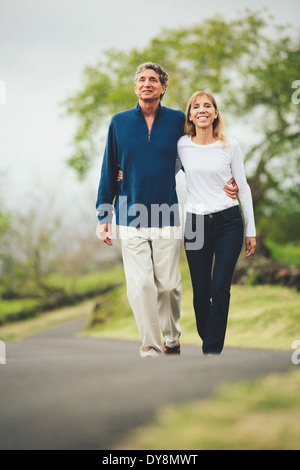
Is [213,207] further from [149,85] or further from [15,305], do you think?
[15,305]

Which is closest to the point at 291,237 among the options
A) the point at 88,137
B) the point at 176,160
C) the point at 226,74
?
the point at 226,74


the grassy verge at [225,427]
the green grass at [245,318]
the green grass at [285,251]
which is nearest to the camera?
the grassy verge at [225,427]

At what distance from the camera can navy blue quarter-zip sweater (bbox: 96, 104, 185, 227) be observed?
363 centimetres

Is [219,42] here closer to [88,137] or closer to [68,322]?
[88,137]

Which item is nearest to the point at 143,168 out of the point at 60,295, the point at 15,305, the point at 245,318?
the point at 245,318

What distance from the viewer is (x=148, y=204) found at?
3.63m

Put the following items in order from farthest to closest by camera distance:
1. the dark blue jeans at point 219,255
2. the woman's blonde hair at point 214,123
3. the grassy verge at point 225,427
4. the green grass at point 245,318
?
the green grass at point 245,318 < the woman's blonde hair at point 214,123 < the dark blue jeans at point 219,255 < the grassy verge at point 225,427

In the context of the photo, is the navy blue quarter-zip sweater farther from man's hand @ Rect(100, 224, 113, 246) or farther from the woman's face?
the woman's face

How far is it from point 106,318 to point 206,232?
45.2ft

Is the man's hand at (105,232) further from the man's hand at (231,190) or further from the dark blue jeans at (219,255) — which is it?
the man's hand at (231,190)

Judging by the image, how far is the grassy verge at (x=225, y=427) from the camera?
1376 mm

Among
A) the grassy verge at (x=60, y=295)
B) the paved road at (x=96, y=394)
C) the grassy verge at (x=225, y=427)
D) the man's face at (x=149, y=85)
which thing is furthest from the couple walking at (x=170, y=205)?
the grassy verge at (x=60, y=295)

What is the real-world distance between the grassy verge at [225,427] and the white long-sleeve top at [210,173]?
212 centimetres
